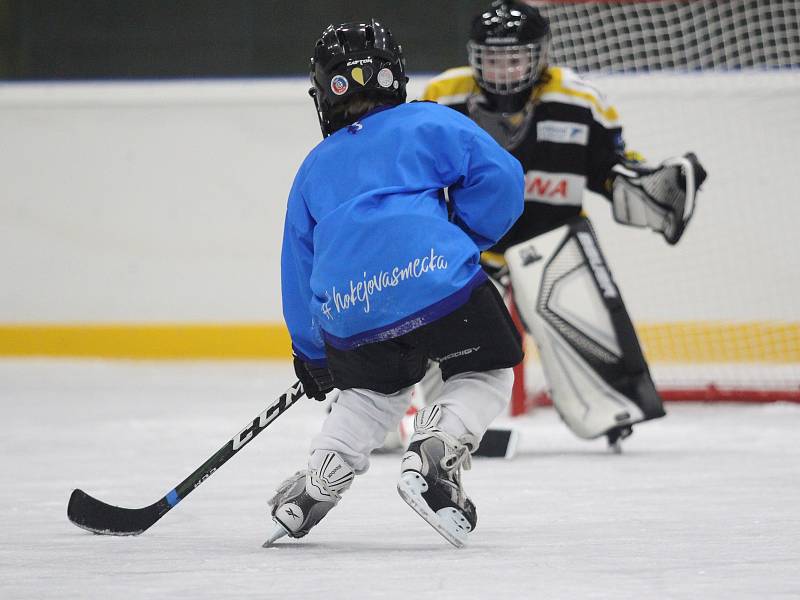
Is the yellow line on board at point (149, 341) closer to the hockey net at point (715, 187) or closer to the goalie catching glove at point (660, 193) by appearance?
the hockey net at point (715, 187)

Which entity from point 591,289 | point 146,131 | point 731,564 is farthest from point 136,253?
point 731,564

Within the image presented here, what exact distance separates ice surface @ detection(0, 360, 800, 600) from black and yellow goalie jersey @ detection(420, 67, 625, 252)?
2.41ft

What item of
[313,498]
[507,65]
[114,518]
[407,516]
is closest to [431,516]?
[313,498]

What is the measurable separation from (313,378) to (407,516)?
0.39 meters

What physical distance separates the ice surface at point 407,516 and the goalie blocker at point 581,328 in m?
0.14

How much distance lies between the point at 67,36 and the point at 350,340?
15.6ft

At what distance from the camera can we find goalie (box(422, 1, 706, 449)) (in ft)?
12.1

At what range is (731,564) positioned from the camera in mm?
2090

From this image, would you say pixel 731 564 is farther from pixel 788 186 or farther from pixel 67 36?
pixel 67 36

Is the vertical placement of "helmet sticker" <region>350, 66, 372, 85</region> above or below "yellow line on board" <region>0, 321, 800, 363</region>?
above

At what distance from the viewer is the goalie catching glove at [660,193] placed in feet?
11.7

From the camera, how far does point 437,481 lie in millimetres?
2240

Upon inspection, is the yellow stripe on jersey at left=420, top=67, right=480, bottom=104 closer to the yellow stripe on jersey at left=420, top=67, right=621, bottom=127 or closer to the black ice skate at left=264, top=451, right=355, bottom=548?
the yellow stripe on jersey at left=420, top=67, right=621, bottom=127

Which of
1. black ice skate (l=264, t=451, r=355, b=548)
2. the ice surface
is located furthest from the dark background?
black ice skate (l=264, t=451, r=355, b=548)
